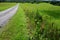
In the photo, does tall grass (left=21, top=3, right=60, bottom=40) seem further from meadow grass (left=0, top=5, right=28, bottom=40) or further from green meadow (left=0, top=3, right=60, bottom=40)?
meadow grass (left=0, top=5, right=28, bottom=40)

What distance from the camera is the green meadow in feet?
11.2

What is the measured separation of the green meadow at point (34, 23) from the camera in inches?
135

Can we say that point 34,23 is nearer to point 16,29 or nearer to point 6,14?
point 16,29

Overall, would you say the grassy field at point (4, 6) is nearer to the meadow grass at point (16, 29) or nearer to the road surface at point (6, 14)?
the road surface at point (6, 14)

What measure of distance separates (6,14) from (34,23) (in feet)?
2.49

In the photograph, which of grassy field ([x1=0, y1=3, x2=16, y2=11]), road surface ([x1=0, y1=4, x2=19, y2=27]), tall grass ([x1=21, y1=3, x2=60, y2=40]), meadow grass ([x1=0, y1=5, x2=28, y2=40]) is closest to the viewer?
tall grass ([x1=21, y1=3, x2=60, y2=40])

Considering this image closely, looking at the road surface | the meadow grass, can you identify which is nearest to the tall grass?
the meadow grass

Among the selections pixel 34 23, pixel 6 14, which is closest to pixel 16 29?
pixel 34 23

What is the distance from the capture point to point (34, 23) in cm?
394

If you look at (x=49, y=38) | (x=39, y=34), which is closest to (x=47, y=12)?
(x=39, y=34)

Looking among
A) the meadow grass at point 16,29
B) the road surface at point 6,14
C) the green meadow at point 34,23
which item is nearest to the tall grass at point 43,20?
the green meadow at point 34,23

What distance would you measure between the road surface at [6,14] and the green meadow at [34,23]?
2.9 inches

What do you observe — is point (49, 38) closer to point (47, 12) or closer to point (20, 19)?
point (47, 12)

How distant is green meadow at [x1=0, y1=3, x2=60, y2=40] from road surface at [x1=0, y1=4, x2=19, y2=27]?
75 mm
